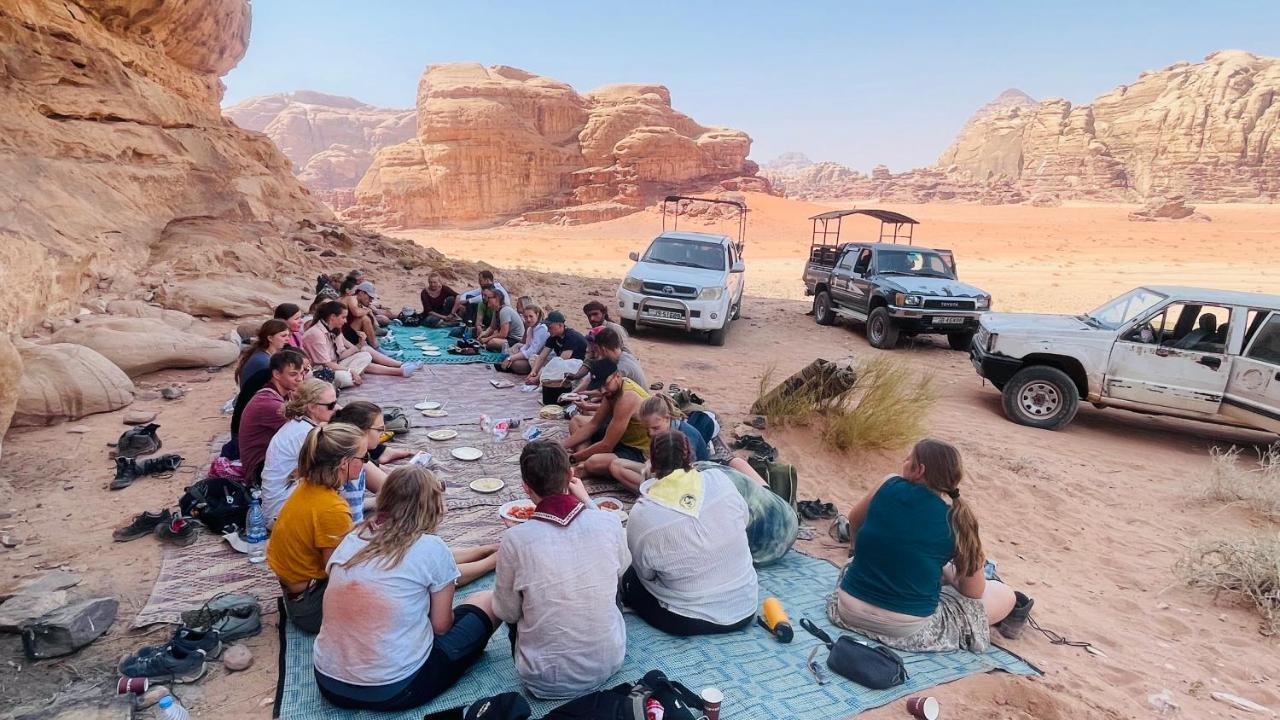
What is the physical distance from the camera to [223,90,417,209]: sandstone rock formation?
100125 mm

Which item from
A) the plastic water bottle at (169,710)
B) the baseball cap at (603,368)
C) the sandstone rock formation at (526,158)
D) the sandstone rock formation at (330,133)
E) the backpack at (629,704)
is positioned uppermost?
the sandstone rock formation at (330,133)

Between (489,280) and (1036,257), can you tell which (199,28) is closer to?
(489,280)

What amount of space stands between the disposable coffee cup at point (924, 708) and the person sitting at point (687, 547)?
89 cm

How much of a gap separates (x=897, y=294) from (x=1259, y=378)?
17.9ft

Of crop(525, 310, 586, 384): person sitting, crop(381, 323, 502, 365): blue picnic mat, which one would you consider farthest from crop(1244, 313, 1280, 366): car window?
crop(381, 323, 502, 365): blue picnic mat

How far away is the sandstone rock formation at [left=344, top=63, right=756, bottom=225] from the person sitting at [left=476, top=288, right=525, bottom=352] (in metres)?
47.9

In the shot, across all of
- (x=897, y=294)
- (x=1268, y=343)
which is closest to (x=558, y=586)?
(x=1268, y=343)

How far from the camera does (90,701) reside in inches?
112

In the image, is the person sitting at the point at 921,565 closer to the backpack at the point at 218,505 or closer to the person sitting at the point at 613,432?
the person sitting at the point at 613,432

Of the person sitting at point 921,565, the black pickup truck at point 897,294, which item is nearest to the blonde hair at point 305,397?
the person sitting at point 921,565

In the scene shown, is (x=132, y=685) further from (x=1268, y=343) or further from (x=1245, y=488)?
(x=1268, y=343)

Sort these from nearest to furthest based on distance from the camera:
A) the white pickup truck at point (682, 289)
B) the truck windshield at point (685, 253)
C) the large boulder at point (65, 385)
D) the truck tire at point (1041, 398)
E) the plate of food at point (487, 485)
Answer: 1. the plate of food at point (487, 485)
2. the large boulder at point (65, 385)
3. the truck tire at point (1041, 398)
4. the white pickup truck at point (682, 289)
5. the truck windshield at point (685, 253)

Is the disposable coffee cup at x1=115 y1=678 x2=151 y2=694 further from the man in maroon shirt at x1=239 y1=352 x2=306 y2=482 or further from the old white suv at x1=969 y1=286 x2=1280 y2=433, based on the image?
the old white suv at x1=969 y1=286 x2=1280 y2=433

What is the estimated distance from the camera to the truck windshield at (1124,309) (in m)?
7.78
